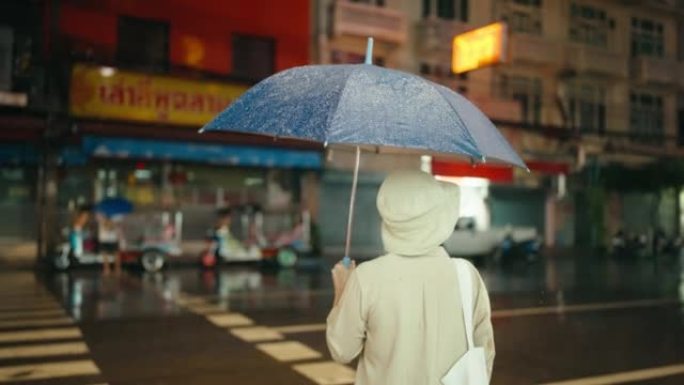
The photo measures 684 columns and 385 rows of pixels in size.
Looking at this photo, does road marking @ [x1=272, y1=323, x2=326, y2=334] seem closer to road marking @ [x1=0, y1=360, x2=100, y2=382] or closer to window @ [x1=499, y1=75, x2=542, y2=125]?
road marking @ [x1=0, y1=360, x2=100, y2=382]

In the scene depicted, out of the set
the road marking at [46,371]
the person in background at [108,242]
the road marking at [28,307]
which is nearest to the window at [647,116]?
the person in background at [108,242]

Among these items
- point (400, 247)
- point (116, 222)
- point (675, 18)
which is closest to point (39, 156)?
point (116, 222)

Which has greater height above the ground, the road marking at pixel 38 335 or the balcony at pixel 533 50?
the balcony at pixel 533 50

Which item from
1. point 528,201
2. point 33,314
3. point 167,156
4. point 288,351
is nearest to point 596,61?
point 528,201

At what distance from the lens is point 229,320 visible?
29.5 ft

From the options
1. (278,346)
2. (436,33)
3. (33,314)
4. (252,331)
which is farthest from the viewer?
(436,33)

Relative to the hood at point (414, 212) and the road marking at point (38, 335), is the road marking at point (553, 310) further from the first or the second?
the hood at point (414, 212)

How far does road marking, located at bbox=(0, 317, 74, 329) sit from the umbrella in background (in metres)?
6.55

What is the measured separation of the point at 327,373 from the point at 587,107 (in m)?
23.7

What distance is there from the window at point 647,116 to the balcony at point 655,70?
812 millimetres

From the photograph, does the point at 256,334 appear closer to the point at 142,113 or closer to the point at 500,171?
the point at 142,113

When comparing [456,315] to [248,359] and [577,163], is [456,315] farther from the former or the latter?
[577,163]

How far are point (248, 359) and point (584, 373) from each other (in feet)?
10.9

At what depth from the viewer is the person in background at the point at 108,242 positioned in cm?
1527
